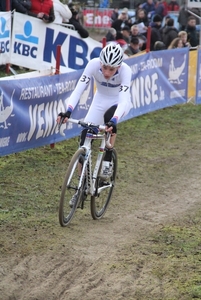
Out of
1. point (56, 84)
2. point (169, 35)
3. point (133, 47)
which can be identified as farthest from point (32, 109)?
point (169, 35)

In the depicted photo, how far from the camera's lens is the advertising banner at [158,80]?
1398 centimetres

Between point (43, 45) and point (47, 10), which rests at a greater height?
point (47, 10)

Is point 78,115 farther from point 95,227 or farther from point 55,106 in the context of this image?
point 95,227

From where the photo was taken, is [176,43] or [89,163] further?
[176,43]

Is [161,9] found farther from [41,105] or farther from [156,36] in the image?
[41,105]

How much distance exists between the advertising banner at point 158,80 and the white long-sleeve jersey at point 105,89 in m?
5.32

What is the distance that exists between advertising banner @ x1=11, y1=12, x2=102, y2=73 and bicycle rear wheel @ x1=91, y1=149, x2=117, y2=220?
6.48 metres

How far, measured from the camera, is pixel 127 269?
6352 mm

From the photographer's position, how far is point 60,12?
15781 millimetres

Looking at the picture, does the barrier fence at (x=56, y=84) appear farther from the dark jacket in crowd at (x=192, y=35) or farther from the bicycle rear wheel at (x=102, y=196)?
the dark jacket in crowd at (x=192, y=35)

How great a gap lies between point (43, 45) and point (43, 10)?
1.09 meters

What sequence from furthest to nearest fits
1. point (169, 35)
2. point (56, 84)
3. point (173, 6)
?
point (173, 6) → point (169, 35) → point (56, 84)

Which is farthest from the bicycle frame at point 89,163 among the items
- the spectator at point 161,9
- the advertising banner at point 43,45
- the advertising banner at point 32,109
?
the spectator at point 161,9

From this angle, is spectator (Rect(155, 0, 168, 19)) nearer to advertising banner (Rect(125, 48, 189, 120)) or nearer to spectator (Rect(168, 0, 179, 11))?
spectator (Rect(168, 0, 179, 11))
